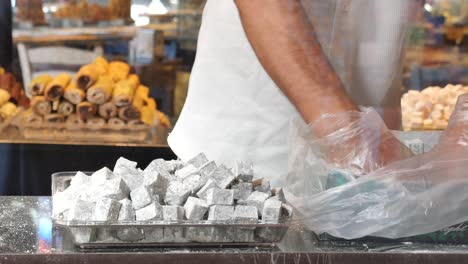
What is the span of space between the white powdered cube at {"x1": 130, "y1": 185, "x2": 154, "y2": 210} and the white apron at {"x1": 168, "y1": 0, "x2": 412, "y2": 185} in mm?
722

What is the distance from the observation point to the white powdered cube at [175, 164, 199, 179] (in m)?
1.43

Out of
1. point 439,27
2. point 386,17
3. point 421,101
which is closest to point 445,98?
point 421,101

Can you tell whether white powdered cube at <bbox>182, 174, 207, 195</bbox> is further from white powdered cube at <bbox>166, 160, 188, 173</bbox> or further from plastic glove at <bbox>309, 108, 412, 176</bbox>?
plastic glove at <bbox>309, 108, 412, 176</bbox>

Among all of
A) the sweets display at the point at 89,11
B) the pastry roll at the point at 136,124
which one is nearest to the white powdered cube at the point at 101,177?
the pastry roll at the point at 136,124

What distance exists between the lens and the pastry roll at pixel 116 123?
3.42 m

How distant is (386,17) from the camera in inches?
83.7

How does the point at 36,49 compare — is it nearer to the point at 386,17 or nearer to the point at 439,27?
the point at 439,27

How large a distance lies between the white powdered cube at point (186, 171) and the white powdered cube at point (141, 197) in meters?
0.11

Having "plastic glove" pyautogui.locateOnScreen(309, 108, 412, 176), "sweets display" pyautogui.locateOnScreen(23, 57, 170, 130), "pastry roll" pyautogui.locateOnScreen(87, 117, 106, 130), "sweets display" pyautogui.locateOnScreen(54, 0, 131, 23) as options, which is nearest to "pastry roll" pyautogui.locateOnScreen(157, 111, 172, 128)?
"sweets display" pyautogui.locateOnScreen(23, 57, 170, 130)

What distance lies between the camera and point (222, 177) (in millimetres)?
1400

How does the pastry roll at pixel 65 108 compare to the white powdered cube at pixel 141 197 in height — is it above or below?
below

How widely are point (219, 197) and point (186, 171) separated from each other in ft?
0.46

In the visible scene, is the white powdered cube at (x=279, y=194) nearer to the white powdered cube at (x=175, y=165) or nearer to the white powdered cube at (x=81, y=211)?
the white powdered cube at (x=175, y=165)

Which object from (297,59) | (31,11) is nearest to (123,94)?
(31,11)
